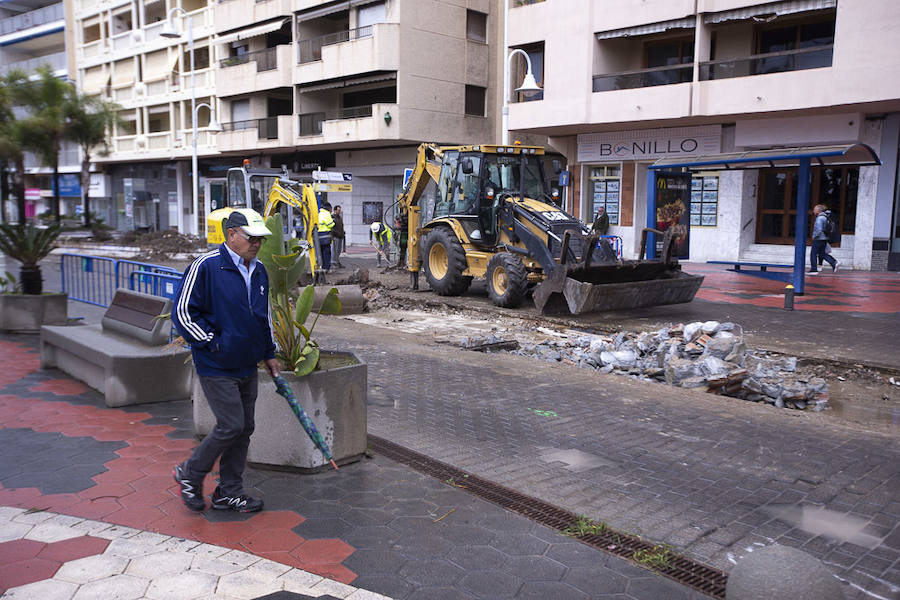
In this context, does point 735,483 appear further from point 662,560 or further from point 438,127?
point 438,127

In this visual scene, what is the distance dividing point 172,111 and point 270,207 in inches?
1031

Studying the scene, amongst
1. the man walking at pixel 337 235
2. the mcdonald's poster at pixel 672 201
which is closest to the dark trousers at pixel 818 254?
the mcdonald's poster at pixel 672 201

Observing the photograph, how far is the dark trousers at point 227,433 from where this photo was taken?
157 inches

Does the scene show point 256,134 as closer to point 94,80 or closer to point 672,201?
point 94,80

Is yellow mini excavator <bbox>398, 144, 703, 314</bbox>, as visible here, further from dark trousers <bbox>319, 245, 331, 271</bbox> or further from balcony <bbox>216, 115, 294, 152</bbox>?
balcony <bbox>216, 115, 294, 152</bbox>

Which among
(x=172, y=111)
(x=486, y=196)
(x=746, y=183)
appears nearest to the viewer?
(x=486, y=196)

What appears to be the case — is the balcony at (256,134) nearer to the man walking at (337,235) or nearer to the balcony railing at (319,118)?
the balcony railing at (319,118)

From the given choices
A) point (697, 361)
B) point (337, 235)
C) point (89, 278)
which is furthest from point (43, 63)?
point (697, 361)

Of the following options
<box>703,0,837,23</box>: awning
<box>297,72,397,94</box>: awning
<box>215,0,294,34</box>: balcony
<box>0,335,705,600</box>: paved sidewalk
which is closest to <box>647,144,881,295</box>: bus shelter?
<box>703,0,837,23</box>: awning

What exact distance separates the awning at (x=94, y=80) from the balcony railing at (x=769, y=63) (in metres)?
37.8

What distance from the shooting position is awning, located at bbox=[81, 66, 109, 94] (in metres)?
45.0

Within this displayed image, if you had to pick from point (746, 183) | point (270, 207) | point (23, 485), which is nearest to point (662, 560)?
point (23, 485)

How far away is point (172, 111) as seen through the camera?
39.7m

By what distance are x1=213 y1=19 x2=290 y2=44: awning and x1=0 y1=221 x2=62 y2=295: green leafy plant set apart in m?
26.2
